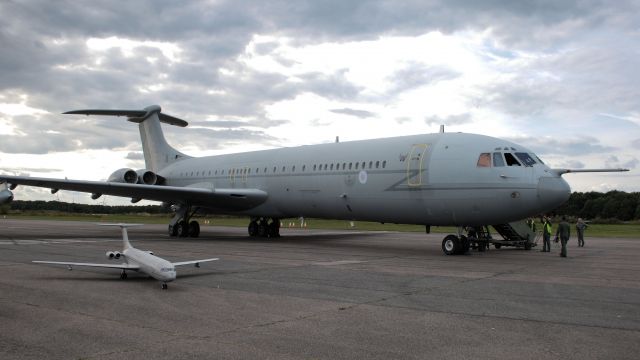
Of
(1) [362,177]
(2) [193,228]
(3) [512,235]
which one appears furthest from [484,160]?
(2) [193,228]

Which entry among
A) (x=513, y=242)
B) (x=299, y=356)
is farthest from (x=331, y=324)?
(x=513, y=242)

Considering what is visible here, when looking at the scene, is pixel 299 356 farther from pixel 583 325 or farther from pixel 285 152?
pixel 285 152

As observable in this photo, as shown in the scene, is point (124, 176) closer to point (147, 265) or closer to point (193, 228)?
point (193, 228)

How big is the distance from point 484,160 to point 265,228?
13.2 metres

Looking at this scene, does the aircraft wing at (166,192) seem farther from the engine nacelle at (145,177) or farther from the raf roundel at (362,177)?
the raf roundel at (362,177)

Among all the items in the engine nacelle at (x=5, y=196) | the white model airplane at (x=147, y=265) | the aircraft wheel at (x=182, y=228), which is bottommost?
the white model airplane at (x=147, y=265)

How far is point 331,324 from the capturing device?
7023mm

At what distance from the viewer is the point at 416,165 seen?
17766mm

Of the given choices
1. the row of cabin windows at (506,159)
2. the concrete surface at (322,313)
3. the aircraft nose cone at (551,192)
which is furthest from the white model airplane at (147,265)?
the aircraft nose cone at (551,192)

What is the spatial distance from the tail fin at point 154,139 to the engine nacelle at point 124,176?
5.50m

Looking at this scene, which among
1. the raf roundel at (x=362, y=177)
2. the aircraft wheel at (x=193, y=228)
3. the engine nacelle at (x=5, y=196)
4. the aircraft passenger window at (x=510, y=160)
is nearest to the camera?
the aircraft passenger window at (x=510, y=160)

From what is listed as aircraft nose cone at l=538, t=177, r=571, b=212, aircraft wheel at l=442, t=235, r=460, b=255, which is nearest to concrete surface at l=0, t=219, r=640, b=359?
aircraft nose cone at l=538, t=177, r=571, b=212

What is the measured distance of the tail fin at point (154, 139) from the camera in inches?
1281

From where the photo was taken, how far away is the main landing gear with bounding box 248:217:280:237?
26.9 metres
